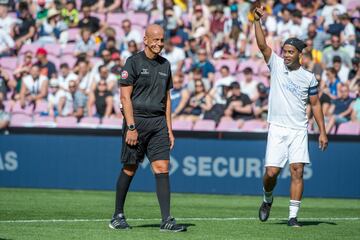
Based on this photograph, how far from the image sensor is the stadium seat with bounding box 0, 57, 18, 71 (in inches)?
914

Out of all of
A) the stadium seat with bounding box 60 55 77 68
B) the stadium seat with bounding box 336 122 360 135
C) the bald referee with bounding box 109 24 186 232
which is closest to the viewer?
the bald referee with bounding box 109 24 186 232

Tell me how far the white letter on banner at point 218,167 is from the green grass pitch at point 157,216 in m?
0.67

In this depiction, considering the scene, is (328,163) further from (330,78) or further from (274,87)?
(274,87)

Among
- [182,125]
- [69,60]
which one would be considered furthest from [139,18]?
[182,125]

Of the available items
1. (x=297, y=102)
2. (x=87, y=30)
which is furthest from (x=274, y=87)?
(x=87, y=30)

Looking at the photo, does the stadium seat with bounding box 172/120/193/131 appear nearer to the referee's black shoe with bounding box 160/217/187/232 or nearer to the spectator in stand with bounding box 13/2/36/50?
the spectator in stand with bounding box 13/2/36/50

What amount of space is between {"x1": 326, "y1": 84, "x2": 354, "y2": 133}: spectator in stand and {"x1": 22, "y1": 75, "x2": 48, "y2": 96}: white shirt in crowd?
271 inches

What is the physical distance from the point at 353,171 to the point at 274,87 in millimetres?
6780

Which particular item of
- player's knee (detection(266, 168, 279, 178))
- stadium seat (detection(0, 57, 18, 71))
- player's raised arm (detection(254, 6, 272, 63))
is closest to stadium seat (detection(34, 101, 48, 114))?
stadium seat (detection(0, 57, 18, 71))

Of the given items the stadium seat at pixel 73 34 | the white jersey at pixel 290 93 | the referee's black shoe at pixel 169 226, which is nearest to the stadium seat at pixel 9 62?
the stadium seat at pixel 73 34

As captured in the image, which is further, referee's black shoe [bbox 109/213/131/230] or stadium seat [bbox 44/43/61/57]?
stadium seat [bbox 44/43/61/57]

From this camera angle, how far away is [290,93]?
11.2 metres

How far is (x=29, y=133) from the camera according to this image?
18.8 meters

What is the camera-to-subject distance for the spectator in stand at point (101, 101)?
20.5 meters
